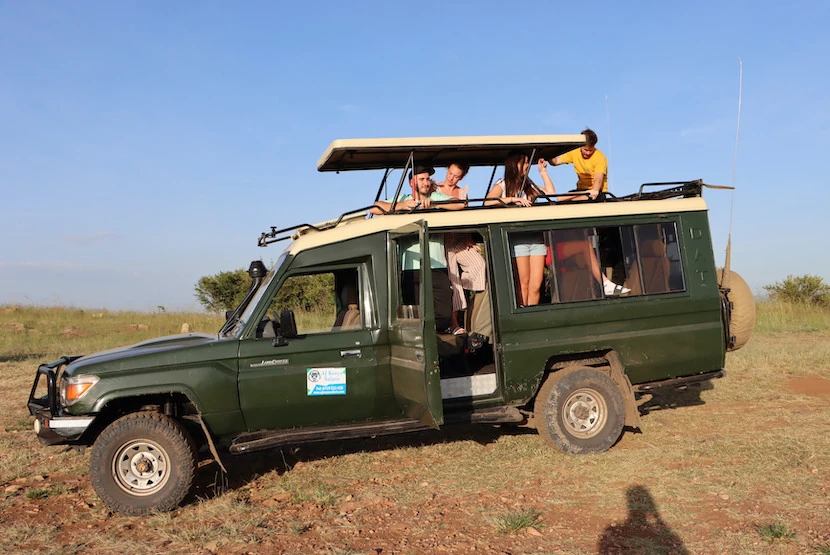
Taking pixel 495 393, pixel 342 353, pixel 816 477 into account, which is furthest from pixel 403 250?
pixel 816 477

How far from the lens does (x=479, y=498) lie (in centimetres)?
526

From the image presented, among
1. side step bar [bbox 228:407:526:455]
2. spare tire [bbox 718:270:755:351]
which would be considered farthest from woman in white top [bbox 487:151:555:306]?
spare tire [bbox 718:270:755:351]

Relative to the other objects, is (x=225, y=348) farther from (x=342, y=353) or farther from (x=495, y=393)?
(x=495, y=393)

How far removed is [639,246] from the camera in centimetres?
668

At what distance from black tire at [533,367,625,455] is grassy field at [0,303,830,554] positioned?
204 millimetres

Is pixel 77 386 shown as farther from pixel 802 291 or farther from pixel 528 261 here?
pixel 802 291

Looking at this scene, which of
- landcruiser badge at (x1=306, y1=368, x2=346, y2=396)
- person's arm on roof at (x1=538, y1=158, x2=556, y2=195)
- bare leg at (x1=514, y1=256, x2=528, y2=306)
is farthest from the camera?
person's arm on roof at (x1=538, y1=158, x2=556, y2=195)

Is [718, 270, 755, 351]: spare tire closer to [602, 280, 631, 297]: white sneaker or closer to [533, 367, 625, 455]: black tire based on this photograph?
[602, 280, 631, 297]: white sneaker

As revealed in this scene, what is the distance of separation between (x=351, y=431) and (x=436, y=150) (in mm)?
2851

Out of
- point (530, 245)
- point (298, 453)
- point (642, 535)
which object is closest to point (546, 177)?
point (530, 245)

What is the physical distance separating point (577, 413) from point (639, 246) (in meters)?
1.76

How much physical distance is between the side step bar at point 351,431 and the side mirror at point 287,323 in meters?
0.85

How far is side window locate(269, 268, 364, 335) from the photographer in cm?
604

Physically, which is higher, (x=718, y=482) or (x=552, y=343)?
(x=552, y=343)
